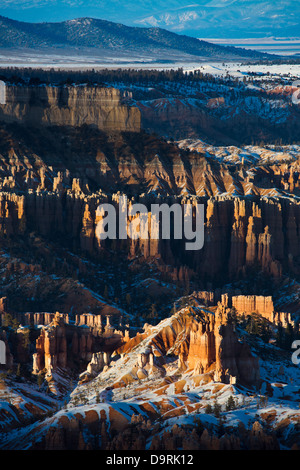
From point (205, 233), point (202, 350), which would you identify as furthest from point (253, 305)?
point (205, 233)

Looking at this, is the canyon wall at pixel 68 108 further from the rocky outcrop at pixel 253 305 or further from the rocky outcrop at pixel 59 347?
the rocky outcrop at pixel 59 347

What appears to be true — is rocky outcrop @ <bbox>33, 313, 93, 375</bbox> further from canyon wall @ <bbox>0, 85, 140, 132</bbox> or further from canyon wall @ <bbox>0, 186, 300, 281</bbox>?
canyon wall @ <bbox>0, 85, 140, 132</bbox>

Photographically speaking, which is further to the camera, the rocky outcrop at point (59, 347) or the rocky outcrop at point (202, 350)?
the rocky outcrop at point (59, 347)

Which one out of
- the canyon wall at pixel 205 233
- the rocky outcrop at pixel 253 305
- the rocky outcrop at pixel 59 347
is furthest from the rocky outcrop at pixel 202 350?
the canyon wall at pixel 205 233

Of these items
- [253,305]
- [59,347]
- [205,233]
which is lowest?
[205,233]

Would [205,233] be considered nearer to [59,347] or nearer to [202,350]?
[59,347]

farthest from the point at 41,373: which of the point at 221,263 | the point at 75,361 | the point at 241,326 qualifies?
the point at 221,263

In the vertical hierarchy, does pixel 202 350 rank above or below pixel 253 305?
above

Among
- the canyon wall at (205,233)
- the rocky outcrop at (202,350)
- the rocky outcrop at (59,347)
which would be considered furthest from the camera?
the canyon wall at (205,233)

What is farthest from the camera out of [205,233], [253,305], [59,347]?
[205,233]

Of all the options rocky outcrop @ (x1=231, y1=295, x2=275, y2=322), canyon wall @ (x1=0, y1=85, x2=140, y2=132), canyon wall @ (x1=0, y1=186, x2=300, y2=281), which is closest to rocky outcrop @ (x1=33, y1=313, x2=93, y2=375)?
rocky outcrop @ (x1=231, y1=295, x2=275, y2=322)
